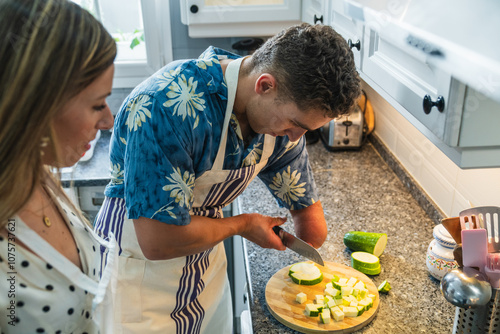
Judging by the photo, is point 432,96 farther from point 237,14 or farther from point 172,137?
point 237,14

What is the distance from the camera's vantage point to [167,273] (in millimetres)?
1366

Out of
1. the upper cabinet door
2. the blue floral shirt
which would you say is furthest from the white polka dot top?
the upper cabinet door

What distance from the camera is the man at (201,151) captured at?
107cm

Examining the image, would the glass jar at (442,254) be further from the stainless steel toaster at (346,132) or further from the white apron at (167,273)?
the stainless steel toaster at (346,132)

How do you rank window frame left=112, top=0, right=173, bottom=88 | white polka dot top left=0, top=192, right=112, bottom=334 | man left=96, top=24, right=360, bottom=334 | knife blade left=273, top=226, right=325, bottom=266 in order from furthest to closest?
window frame left=112, top=0, right=173, bottom=88, knife blade left=273, top=226, right=325, bottom=266, man left=96, top=24, right=360, bottom=334, white polka dot top left=0, top=192, right=112, bottom=334

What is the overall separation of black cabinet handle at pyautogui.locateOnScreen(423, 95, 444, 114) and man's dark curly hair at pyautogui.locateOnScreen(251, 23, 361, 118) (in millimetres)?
143

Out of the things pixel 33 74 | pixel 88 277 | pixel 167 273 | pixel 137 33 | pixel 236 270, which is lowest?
pixel 236 270

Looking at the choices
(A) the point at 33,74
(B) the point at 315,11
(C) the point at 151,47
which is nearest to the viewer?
(A) the point at 33,74

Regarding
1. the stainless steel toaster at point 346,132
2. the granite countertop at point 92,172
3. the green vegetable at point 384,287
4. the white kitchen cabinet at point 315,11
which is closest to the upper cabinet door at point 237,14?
the white kitchen cabinet at point 315,11

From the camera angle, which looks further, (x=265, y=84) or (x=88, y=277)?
(x=265, y=84)

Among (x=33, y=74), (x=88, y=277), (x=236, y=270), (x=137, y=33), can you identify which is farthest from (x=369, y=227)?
(x=137, y=33)

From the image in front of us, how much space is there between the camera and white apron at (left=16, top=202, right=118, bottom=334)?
88 cm

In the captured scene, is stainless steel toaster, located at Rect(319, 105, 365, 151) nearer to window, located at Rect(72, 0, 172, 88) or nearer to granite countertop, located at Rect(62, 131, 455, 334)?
granite countertop, located at Rect(62, 131, 455, 334)

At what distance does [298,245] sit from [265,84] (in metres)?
0.52
